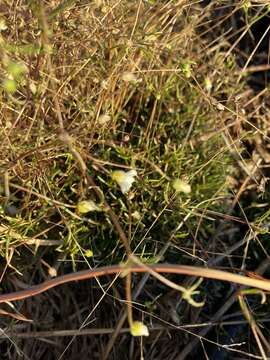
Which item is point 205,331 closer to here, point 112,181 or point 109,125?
point 112,181

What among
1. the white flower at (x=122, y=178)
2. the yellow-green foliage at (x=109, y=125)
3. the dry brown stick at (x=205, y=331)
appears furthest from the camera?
the dry brown stick at (x=205, y=331)

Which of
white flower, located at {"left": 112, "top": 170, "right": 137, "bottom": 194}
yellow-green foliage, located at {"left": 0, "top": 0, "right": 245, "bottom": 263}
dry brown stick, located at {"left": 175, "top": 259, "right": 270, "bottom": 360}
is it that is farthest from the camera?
dry brown stick, located at {"left": 175, "top": 259, "right": 270, "bottom": 360}

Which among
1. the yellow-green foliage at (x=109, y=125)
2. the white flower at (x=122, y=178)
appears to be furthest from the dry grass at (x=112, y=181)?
the white flower at (x=122, y=178)

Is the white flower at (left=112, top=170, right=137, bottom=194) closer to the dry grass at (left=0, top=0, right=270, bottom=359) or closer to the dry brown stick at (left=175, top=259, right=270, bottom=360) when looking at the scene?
the dry grass at (left=0, top=0, right=270, bottom=359)

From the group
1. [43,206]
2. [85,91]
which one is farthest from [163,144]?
[43,206]

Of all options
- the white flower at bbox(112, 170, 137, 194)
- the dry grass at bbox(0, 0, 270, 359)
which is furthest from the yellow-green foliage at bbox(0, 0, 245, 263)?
the white flower at bbox(112, 170, 137, 194)

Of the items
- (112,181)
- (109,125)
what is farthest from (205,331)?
(109,125)

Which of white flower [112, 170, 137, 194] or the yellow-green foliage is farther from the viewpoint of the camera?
the yellow-green foliage

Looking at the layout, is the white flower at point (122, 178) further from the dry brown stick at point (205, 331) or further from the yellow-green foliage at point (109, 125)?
the dry brown stick at point (205, 331)

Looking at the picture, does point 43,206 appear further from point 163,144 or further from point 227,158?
point 227,158

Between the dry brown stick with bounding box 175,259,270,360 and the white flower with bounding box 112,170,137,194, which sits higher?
the white flower with bounding box 112,170,137,194
